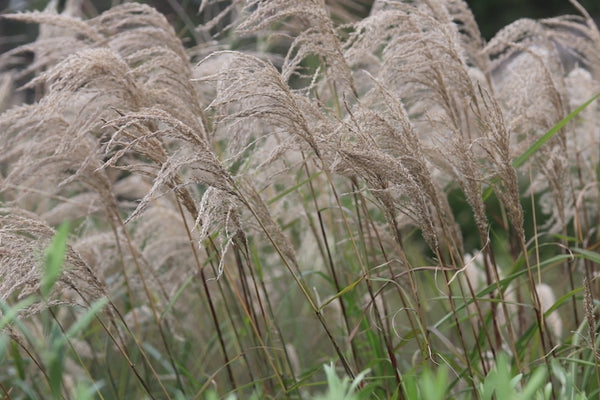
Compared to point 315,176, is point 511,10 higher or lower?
lower

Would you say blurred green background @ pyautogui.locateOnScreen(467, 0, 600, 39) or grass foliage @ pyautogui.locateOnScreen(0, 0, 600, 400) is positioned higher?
grass foliage @ pyautogui.locateOnScreen(0, 0, 600, 400)

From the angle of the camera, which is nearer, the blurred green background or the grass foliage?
the grass foliage

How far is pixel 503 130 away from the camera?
7.25 feet

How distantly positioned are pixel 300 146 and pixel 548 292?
66.0 inches

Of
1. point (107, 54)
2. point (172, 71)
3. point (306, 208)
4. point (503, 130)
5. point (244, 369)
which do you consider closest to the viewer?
point (503, 130)

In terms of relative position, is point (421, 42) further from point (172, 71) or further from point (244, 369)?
point (244, 369)

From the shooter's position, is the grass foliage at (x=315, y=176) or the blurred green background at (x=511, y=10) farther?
the blurred green background at (x=511, y=10)

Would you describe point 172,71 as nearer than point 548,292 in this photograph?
Yes

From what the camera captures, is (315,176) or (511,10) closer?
(315,176)

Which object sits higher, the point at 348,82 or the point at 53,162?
the point at 348,82

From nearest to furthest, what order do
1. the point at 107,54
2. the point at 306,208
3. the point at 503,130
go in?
the point at 503,130 → the point at 107,54 → the point at 306,208

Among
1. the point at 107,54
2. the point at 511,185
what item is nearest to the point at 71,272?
the point at 107,54

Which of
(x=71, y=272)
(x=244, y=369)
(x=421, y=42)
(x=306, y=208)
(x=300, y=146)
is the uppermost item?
(x=421, y=42)

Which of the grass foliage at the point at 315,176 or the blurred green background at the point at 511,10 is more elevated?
the grass foliage at the point at 315,176
